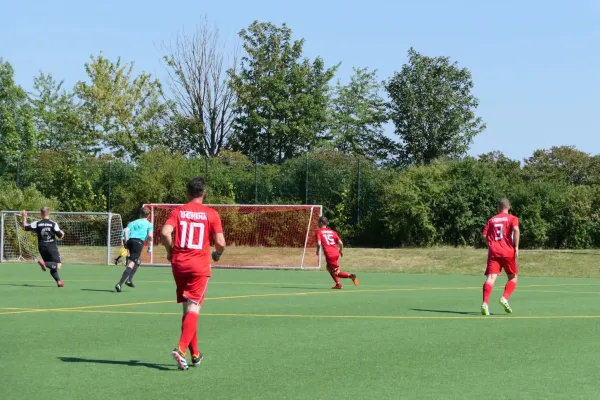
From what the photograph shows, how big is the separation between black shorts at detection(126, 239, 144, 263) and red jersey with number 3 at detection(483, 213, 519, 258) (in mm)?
8577

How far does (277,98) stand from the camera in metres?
62.5

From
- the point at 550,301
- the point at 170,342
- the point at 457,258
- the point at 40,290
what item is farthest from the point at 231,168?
the point at 170,342

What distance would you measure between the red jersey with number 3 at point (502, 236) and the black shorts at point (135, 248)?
858 centimetres

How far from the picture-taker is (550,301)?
17875 mm

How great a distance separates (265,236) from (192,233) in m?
25.1

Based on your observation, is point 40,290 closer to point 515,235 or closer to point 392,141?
point 515,235

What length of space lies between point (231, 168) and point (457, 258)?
1279 cm

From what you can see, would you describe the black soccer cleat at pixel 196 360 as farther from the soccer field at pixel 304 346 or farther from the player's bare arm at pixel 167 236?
the player's bare arm at pixel 167 236

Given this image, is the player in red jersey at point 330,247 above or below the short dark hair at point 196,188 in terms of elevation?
below

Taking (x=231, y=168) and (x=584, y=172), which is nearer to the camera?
(x=231, y=168)

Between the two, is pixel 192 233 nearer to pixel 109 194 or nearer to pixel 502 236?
pixel 502 236

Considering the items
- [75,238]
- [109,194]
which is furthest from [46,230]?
[109,194]

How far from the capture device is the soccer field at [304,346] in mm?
8203

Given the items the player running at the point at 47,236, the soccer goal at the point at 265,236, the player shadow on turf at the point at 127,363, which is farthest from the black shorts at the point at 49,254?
the soccer goal at the point at 265,236
